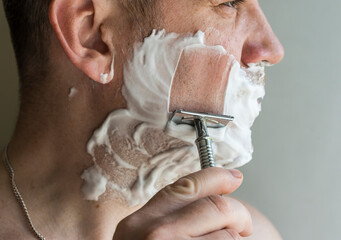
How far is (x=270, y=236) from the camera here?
1.26 m

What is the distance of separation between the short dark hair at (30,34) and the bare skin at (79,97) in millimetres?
31

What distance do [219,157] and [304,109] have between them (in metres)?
0.55

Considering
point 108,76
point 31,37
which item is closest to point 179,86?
point 108,76

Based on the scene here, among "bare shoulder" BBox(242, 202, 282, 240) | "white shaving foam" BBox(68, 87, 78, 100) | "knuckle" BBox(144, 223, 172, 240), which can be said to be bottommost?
"bare shoulder" BBox(242, 202, 282, 240)

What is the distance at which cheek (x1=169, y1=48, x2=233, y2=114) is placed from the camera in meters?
0.84

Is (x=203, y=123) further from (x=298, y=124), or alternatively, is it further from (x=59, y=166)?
(x=298, y=124)

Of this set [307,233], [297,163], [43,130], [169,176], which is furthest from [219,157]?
[307,233]

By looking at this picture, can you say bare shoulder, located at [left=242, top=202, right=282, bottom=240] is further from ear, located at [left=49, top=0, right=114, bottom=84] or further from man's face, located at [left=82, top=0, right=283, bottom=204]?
ear, located at [left=49, top=0, right=114, bottom=84]

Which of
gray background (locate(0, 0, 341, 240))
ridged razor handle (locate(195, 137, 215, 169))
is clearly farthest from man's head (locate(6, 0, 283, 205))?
gray background (locate(0, 0, 341, 240))

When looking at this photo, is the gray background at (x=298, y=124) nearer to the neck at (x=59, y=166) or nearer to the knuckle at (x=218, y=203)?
the neck at (x=59, y=166)

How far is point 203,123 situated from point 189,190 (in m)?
0.18

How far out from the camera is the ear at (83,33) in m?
0.84

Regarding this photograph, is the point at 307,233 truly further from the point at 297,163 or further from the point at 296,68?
the point at 296,68

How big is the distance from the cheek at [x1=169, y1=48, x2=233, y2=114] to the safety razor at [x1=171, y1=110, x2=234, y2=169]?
21 millimetres
